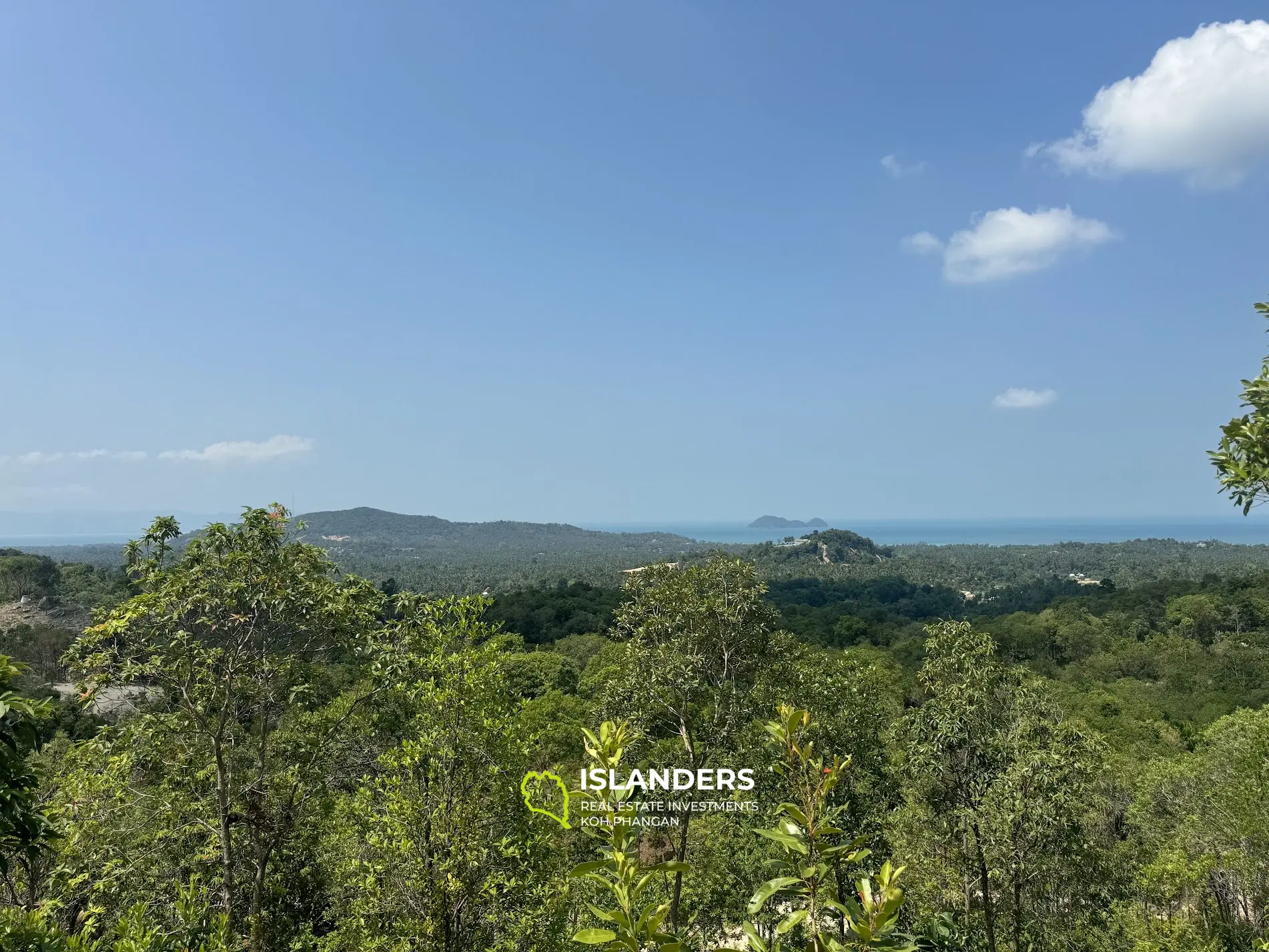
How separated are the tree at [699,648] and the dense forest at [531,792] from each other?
61 millimetres

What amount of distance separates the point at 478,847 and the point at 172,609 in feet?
15.0

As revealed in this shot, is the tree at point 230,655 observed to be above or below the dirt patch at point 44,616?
above

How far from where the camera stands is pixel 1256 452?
5082 mm

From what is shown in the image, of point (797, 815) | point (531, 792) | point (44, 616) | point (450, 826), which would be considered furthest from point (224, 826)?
point (44, 616)

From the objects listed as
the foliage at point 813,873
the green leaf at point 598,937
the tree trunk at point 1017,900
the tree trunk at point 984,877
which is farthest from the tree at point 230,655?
the tree trunk at point 1017,900

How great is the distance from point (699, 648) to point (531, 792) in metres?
9.50

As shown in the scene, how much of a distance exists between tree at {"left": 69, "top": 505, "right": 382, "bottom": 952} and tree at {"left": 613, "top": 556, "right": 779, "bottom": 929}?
17.0ft

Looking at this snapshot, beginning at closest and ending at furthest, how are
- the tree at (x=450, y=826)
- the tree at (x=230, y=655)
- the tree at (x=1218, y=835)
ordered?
the tree at (x=450, y=826), the tree at (x=230, y=655), the tree at (x=1218, y=835)

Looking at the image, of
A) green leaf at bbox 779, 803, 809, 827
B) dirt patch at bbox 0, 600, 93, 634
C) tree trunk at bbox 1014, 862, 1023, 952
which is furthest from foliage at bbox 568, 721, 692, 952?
dirt patch at bbox 0, 600, 93, 634

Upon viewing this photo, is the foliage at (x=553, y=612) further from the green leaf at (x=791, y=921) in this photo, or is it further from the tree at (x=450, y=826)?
the green leaf at (x=791, y=921)

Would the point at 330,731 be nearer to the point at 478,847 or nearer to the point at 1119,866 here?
the point at 478,847

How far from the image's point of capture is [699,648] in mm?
12703

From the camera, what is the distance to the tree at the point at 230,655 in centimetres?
812

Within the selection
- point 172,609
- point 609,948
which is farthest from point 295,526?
point 609,948
